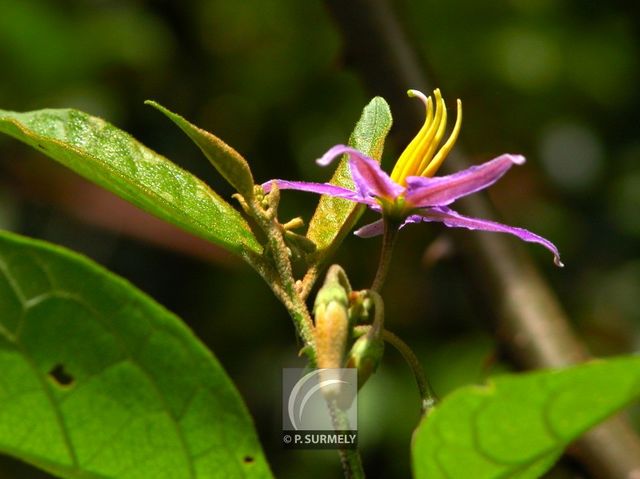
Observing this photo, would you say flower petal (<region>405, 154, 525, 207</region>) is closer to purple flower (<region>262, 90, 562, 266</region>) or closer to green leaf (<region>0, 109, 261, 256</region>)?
purple flower (<region>262, 90, 562, 266</region>)

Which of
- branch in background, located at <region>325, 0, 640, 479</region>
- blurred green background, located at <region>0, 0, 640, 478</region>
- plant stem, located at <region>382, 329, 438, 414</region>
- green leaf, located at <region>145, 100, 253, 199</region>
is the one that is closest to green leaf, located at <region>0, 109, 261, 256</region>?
green leaf, located at <region>145, 100, 253, 199</region>

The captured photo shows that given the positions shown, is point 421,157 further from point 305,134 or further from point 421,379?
point 305,134

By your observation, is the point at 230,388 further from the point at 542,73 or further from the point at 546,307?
the point at 542,73

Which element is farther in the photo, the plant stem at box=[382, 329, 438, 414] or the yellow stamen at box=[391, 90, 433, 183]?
the yellow stamen at box=[391, 90, 433, 183]

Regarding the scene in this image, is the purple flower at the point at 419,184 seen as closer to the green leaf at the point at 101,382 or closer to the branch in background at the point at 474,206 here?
the green leaf at the point at 101,382

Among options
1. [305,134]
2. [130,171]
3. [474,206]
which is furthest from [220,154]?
[305,134]

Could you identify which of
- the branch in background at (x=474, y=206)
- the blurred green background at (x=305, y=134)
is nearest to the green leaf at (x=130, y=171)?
the branch in background at (x=474, y=206)

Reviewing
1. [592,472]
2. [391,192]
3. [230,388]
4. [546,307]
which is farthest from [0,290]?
[546,307]
